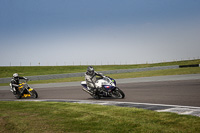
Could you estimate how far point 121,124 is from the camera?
21.5 ft

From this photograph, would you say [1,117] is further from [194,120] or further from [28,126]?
[194,120]

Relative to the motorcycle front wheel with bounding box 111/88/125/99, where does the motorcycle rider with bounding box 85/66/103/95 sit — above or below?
above

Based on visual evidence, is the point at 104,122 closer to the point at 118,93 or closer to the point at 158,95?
the point at 118,93

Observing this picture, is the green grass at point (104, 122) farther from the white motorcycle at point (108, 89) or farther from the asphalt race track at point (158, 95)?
the white motorcycle at point (108, 89)

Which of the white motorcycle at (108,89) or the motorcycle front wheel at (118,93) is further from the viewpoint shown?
the motorcycle front wheel at (118,93)

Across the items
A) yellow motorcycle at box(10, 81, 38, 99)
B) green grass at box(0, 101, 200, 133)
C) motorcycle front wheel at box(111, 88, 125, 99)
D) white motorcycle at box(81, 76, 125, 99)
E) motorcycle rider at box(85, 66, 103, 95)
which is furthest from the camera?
yellow motorcycle at box(10, 81, 38, 99)

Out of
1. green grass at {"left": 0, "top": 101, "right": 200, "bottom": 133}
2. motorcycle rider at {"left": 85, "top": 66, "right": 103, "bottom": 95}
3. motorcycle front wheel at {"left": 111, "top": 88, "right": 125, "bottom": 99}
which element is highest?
motorcycle rider at {"left": 85, "top": 66, "right": 103, "bottom": 95}

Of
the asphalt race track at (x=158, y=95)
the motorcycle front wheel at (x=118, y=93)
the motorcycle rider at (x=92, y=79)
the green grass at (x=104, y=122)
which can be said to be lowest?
the asphalt race track at (x=158, y=95)

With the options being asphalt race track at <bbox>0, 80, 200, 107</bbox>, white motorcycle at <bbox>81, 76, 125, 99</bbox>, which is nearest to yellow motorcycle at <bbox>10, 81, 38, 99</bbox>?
asphalt race track at <bbox>0, 80, 200, 107</bbox>

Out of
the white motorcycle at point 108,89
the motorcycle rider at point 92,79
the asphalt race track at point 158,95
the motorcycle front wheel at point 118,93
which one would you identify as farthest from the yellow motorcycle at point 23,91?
the motorcycle front wheel at point 118,93

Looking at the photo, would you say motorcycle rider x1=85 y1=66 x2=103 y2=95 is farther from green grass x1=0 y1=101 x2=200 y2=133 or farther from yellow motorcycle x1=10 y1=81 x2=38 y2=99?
green grass x1=0 y1=101 x2=200 y2=133

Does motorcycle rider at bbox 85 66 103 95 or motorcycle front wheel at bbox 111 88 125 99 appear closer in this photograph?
motorcycle front wheel at bbox 111 88 125 99

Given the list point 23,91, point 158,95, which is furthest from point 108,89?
point 23,91

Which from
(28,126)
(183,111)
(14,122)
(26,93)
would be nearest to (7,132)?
(28,126)
